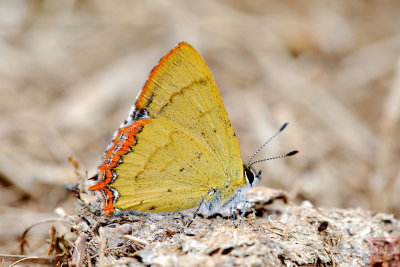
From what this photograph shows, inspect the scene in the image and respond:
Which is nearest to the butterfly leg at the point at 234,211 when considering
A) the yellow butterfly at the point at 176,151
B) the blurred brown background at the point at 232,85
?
the yellow butterfly at the point at 176,151

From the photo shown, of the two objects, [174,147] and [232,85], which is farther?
[232,85]

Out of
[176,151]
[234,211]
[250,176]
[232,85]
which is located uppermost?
[232,85]

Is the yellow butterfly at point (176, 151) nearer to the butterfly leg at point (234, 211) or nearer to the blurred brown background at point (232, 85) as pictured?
the butterfly leg at point (234, 211)

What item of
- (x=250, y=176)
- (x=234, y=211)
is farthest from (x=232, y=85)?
(x=234, y=211)

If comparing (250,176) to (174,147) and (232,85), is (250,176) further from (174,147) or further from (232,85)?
(232,85)

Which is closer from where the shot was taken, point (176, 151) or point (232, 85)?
point (176, 151)

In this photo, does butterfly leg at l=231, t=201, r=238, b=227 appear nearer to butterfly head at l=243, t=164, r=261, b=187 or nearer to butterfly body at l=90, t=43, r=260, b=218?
butterfly body at l=90, t=43, r=260, b=218

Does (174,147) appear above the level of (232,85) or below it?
below
